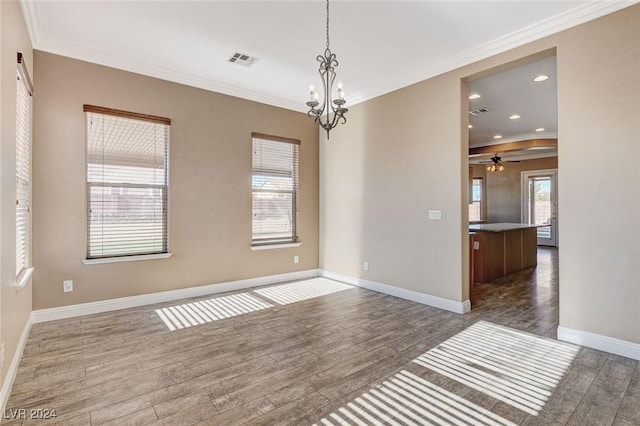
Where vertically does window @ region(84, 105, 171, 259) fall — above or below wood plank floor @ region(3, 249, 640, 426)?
above

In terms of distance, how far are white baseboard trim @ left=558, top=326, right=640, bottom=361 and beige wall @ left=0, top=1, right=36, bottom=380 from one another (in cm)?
450

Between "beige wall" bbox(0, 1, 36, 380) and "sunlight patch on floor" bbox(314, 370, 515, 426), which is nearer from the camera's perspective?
"sunlight patch on floor" bbox(314, 370, 515, 426)

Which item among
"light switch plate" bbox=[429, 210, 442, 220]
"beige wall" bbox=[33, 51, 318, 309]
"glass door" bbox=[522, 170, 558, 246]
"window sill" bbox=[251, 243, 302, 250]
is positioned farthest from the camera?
"glass door" bbox=[522, 170, 558, 246]

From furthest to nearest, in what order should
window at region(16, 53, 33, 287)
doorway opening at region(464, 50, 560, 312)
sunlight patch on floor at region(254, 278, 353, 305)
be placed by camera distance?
sunlight patch on floor at region(254, 278, 353, 305), doorway opening at region(464, 50, 560, 312), window at region(16, 53, 33, 287)

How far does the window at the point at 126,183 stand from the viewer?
151 inches

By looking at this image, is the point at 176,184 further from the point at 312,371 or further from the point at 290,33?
the point at 312,371

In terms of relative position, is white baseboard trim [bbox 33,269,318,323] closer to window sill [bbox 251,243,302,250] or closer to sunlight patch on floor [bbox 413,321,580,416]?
window sill [bbox 251,243,302,250]

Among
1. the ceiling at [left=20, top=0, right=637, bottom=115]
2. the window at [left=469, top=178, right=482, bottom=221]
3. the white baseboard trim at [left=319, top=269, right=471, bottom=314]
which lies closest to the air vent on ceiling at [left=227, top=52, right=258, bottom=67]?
the ceiling at [left=20, top=0, right=637, bottom=115]

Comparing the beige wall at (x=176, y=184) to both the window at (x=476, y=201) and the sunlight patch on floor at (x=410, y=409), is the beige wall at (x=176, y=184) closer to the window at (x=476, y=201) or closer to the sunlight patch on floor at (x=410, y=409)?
the sunlight patch on floor at (x=410, y=409)

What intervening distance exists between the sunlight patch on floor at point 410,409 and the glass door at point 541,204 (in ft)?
32.3

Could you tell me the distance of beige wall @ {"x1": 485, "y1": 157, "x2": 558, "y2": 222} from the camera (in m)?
10.3

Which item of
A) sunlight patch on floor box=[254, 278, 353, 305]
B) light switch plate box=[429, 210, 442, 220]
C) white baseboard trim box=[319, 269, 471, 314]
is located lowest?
sunlight patch on floor box=[254, 278, 353, 305]

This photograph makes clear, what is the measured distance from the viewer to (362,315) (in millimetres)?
3857

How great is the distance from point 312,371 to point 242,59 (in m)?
3.51
